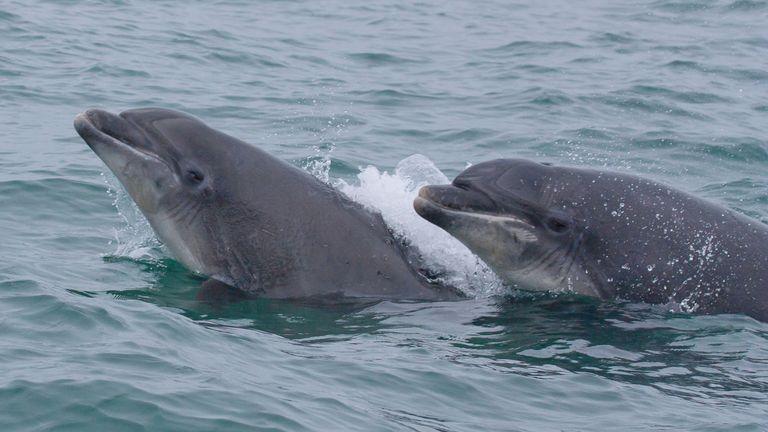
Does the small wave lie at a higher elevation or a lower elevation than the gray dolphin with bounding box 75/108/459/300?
higher

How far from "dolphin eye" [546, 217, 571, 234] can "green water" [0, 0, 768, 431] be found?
72 cm

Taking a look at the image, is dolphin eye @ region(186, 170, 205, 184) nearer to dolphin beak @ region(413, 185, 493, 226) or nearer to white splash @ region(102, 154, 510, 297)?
white splash @ region(102, 154, 510, 297)

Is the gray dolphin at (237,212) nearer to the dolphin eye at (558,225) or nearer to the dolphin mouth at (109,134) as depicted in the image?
the dolphin mouth at (109,134)

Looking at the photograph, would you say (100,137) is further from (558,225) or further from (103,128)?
(558,225)

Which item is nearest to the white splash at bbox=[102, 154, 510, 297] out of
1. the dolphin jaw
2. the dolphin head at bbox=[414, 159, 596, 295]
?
the dolphin head at bbox=[414, 159, 596, 295]

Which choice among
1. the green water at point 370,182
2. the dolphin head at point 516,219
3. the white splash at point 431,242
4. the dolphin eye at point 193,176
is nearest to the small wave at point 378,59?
the green water at point 370,182

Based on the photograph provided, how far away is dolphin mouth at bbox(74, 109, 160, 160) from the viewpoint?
13078 mm

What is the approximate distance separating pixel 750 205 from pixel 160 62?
41.7 ft

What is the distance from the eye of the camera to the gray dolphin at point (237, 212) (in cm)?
1317

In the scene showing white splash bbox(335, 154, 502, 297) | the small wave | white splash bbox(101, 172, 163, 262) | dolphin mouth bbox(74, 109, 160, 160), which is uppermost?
the small wave

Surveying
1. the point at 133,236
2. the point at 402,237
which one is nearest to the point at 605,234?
the point at 402,237

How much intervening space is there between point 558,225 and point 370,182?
2.69 metres

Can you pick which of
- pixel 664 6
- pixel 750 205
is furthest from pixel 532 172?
pixel 664 6

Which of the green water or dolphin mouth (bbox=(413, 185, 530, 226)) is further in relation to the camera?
dolphin mouth (bbox=(413, 185, 530, 226))
